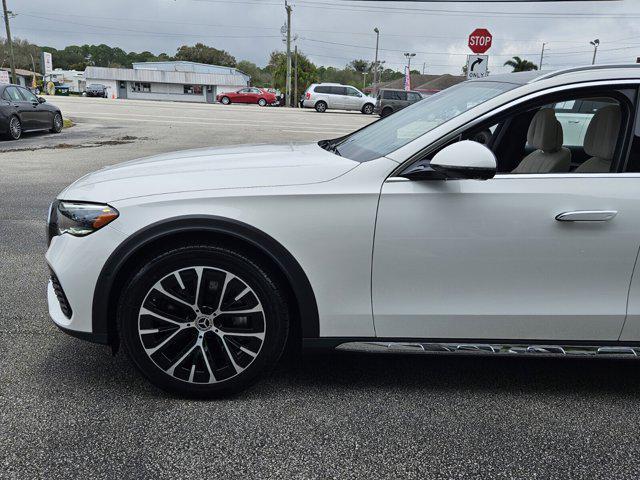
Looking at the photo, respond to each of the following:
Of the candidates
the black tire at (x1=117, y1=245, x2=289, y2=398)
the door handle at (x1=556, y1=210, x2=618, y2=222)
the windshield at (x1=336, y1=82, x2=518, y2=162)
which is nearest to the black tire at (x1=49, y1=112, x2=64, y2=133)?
the windshield at (x1=336, y1=82, x2=518, y2=162)

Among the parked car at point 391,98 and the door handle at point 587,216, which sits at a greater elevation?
the parked car at point 391,98

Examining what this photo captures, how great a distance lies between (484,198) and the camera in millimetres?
2672

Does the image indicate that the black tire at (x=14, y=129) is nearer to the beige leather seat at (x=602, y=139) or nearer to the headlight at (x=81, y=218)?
the headlight at (x=81, y=218)

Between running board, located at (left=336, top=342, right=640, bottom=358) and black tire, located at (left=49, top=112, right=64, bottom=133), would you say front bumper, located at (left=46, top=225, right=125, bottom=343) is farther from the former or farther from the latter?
black tire, located at (left=49, top=112, right=64, bottom=133)

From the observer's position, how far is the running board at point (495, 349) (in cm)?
280

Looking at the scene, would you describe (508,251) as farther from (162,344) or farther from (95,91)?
(95,91)

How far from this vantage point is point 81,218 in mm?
2770

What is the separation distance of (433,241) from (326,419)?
987 mm

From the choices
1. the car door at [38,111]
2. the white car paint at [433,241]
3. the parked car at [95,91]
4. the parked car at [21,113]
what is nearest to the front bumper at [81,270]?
the white car paint at [433,241]

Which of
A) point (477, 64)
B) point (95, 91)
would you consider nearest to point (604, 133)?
point (477, 64)

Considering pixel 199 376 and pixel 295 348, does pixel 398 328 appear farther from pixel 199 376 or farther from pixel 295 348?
pixel 199 376

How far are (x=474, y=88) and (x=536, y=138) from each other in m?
0.55

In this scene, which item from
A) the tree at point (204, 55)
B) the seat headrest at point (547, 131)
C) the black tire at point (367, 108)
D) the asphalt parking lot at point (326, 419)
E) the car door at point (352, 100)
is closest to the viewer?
the asphalt parking lot at point (326, 419)

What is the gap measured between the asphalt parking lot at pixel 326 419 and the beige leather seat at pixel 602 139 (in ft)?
3.74
